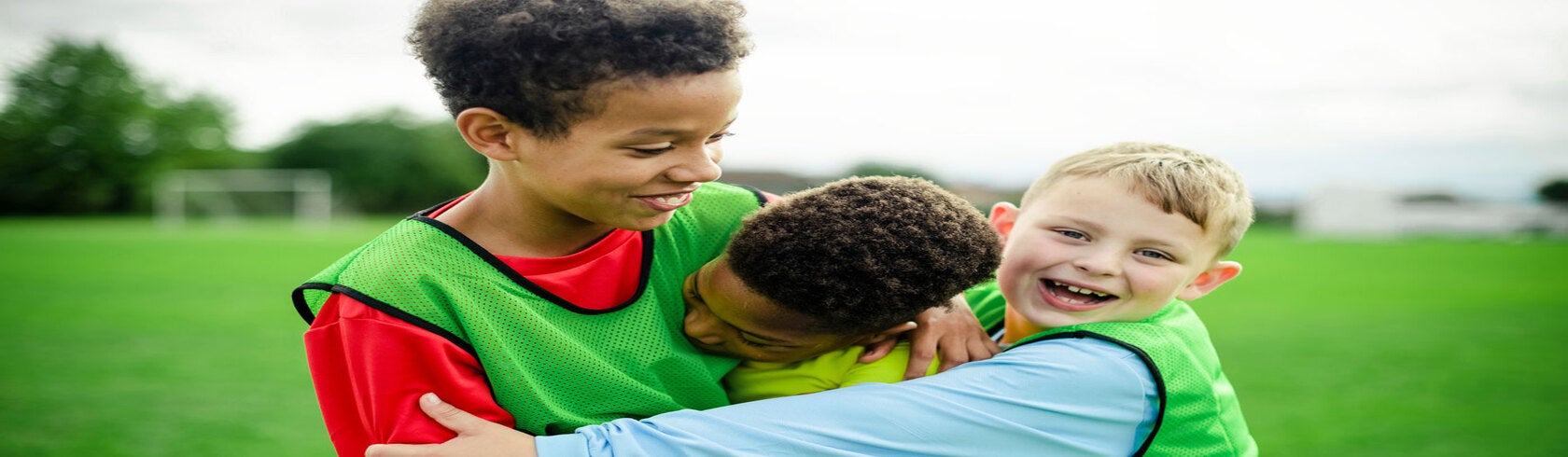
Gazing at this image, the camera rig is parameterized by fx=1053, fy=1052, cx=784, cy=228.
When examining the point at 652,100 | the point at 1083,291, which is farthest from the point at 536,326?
the point at 1083,291

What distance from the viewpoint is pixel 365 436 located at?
1.78 metres

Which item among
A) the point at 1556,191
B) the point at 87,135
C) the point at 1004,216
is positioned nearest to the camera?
the point at 1004,216

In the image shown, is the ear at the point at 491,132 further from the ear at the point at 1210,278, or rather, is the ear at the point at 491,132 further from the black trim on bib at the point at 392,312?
the ear at the point at 1210,278

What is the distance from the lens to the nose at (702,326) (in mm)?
1954

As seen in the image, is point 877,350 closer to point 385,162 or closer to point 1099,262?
point 1099,262

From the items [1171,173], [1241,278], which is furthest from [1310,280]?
[1171,173]

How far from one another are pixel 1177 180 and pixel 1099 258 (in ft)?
0.72

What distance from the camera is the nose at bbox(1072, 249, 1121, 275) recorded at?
198cm

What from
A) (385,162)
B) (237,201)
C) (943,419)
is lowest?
(237,201)

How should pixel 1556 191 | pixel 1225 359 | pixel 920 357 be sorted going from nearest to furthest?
pixel 920 357
pixel 1225 359
pixel 1556 191

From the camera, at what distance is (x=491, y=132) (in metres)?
1.85

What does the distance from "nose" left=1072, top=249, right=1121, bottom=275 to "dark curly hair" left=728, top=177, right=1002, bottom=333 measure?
0.79ft

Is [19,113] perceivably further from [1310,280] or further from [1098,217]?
[1098,217]

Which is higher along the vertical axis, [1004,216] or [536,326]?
[1004,216]
